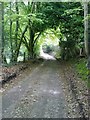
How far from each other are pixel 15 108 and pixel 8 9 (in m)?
13.9

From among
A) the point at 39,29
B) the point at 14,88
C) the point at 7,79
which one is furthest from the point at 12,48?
the point at 14,88

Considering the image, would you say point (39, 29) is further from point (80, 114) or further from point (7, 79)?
point (80, 114)

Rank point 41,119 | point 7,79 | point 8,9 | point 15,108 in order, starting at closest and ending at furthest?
point 41,119
point 15,108
point 7,79
point 8,9

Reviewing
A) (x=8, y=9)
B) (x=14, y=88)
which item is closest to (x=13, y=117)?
(x=14, y=88)

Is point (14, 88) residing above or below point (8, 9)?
below

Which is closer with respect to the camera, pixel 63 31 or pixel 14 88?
pixel 14 88

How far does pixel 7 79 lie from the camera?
12.0 m

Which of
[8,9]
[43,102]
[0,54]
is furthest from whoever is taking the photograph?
[8,9]

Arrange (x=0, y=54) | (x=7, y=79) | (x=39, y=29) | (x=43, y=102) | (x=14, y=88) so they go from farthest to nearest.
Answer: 1. (x=39, y=29)
2. (x=0, y=54)
3. (x=7, y=79)
4. (x=14, y=88)
5. (x=43, y=102)

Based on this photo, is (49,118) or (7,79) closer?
(49,118)

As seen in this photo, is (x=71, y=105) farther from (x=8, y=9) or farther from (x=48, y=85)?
(x=8, y=9)

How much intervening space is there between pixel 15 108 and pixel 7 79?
451 centimetres

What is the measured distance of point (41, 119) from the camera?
6.59m

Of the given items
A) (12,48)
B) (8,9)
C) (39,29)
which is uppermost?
(8,9)
